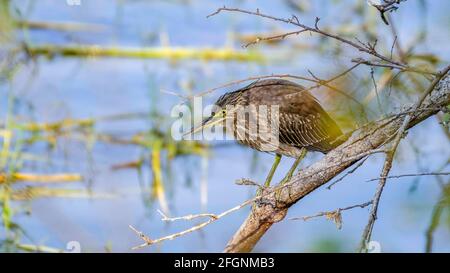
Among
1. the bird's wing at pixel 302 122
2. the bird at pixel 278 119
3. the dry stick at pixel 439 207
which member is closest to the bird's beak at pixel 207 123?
the bird at pixel 278 119

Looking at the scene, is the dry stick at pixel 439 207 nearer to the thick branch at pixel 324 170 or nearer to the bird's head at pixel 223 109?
the thick branch at pixel 324 170

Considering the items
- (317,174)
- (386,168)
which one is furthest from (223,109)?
(386,168)

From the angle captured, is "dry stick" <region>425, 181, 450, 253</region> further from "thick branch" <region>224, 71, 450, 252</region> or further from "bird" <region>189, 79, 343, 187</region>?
"bird" <region>189, 79, 343, 187</region>

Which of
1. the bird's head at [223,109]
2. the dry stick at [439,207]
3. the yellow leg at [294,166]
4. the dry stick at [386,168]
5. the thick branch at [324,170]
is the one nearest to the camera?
the dry stick at [386,168]

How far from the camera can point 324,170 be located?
62.7 inches

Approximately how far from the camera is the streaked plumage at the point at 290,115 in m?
2.01

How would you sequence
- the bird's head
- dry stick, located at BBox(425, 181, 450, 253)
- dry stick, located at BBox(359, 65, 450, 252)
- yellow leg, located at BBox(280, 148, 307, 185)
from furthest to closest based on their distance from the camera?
the bird's head
yellow leg, located at BBox(280, 148, 307, 185)
dry stick, located at BBox(425, 181, 450, 253)
dry stick, located at BBox(359, 65, 450, 252)

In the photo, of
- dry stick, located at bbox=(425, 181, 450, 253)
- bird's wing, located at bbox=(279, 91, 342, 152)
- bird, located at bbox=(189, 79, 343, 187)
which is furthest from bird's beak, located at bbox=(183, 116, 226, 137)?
dry stick, located at bbox=(425, 181, 450, 253)

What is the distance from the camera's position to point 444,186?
1.49 m

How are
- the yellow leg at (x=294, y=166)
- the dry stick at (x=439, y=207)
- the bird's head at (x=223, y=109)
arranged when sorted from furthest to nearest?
the bird's head at (x=223, y=109) → the yellow leg at (x=294, y=166) → the dry stick at (x=439, y=207)

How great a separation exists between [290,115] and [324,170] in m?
0.49

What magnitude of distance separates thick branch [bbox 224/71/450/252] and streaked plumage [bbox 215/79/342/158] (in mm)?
296

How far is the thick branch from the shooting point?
1.57 meters
